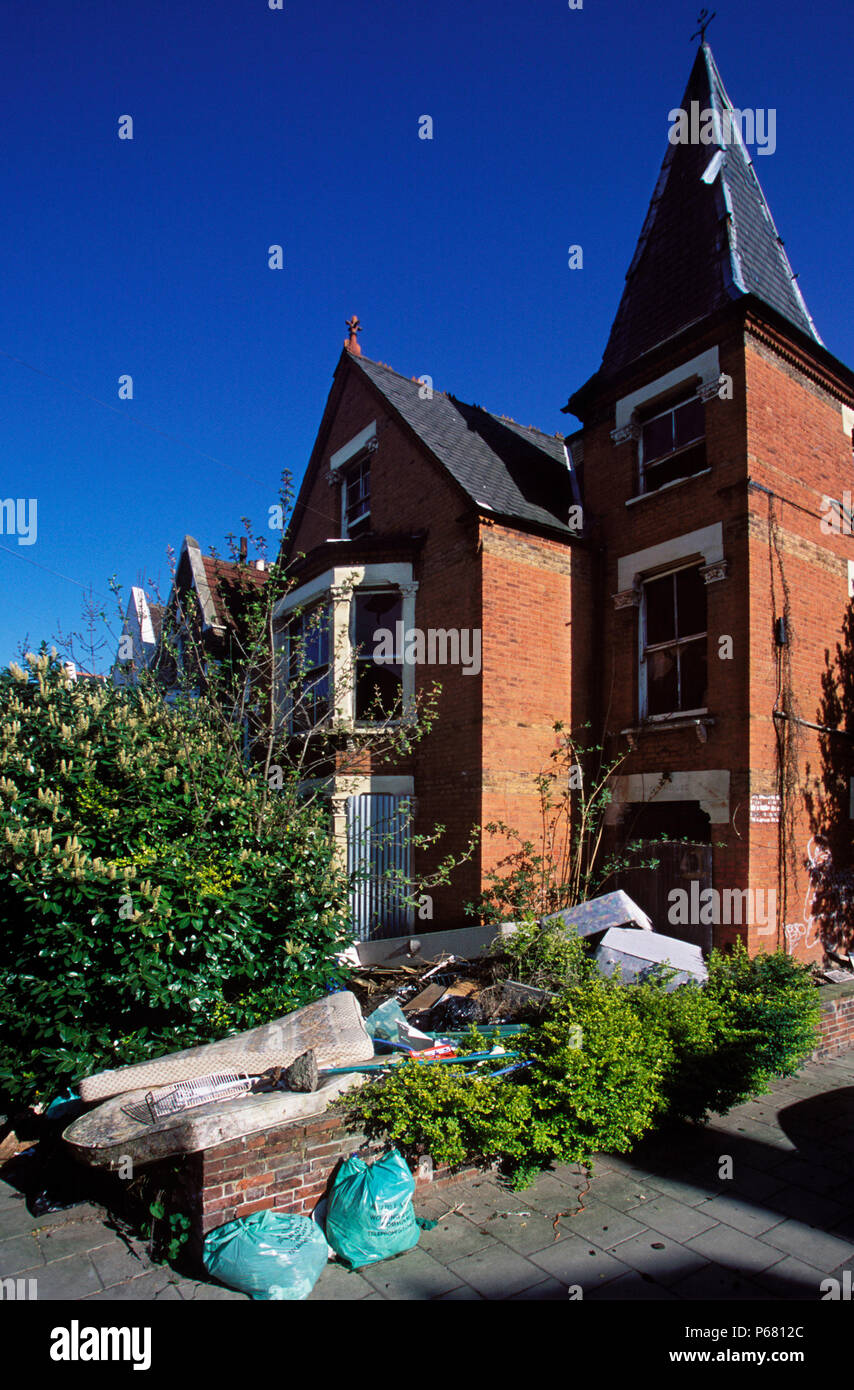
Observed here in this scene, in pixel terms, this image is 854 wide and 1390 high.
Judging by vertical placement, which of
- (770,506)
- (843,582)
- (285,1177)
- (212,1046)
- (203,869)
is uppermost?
(770,506)

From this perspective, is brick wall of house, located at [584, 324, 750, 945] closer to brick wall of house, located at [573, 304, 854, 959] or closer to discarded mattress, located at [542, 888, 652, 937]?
brick wall of house, located at [573, 304, 854, 959]

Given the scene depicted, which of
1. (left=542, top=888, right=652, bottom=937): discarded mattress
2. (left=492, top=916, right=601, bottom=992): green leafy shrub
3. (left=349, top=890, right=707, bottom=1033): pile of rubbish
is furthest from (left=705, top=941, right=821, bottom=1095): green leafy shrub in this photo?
(left=542, top=888, right=652, bottom=937): discarded mattress

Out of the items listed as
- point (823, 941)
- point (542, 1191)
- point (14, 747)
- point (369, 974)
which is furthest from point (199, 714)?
point (823, 941)

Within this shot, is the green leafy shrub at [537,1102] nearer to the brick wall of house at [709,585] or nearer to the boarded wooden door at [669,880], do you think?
the boarded wooden door at [669,880]

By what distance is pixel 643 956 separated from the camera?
7.85 metres

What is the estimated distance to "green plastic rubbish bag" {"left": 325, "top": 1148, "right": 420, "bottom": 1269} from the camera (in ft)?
13.3

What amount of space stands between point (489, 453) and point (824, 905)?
841 cm

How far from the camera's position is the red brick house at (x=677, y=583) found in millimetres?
9359

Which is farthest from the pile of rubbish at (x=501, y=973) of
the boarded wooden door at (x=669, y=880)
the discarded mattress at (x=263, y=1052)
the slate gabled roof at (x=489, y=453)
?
the slate gabled roof at (x=489, y=453)

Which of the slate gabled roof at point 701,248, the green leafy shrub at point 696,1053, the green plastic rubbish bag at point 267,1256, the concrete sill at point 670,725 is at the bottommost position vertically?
the green plastic rubbish bag at point 267,1256

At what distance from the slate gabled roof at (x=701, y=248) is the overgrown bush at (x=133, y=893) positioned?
9010 millimetres

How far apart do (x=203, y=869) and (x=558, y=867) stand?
20.1 feet
